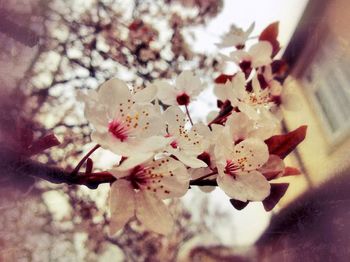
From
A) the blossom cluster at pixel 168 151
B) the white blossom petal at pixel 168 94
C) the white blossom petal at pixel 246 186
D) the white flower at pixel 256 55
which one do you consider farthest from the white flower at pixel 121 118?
the white flower at pixel 256 55

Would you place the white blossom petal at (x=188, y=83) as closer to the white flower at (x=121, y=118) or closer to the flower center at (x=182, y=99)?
the flower center at (x=182, y=99)

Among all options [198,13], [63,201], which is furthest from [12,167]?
[198,13]

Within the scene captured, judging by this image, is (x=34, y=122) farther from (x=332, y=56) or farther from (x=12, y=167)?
(x=332, y=56)

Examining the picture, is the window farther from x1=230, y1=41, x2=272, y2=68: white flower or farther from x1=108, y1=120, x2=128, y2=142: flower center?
x1=108, y1=120, x2=128, y2=142: flower center

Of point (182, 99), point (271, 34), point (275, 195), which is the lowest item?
point (275, 195)

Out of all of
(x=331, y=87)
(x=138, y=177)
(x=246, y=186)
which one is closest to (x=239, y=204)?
(x=246, y=186)

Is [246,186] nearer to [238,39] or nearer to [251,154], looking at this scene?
[251,154]
